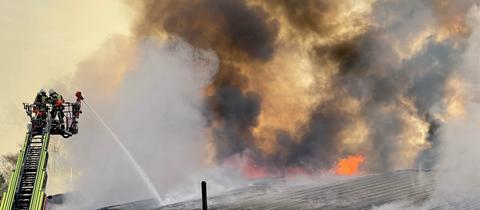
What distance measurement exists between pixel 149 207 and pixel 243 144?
1886 centimetres

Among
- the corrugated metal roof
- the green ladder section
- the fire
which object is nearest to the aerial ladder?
the green ladder section

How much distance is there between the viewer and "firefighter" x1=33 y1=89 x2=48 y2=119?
20631mm

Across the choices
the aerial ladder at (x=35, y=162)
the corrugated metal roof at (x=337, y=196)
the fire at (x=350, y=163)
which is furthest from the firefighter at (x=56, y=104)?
the fire at (x=350, y=163)

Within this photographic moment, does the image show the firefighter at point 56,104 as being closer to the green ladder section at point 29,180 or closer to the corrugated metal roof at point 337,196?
the green ladder section at point 29,180

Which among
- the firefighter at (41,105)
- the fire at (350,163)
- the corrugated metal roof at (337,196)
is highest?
the fire at (350,163)

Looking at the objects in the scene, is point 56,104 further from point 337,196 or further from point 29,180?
point 337,196

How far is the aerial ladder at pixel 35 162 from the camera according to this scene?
673 inches

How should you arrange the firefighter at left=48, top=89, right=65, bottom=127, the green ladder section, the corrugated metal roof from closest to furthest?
the green ladder section → the corrugated metal roof → the firefighter at left=48, top=89, right=65, bottom=127

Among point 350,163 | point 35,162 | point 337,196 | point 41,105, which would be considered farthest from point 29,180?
point 350,163

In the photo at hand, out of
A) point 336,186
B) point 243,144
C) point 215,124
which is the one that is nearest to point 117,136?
point 215,124

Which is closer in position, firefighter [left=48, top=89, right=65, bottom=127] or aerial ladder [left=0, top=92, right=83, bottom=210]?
aerial ladder [left=0, top=92, right=83, bottom=210]

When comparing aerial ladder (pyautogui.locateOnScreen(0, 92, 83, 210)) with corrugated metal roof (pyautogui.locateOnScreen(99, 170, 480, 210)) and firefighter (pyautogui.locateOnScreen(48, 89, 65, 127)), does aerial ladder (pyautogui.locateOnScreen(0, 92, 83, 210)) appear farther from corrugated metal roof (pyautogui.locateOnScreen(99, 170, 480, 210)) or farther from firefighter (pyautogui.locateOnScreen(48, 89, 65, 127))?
corrugated metal roof (pyautogui.locateOnScreen(99, 170, 480, 210))

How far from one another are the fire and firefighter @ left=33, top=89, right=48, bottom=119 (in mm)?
24042

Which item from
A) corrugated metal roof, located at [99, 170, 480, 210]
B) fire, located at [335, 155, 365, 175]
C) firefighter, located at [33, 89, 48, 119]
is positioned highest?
fire, located at [335, 155, 365, 175]
